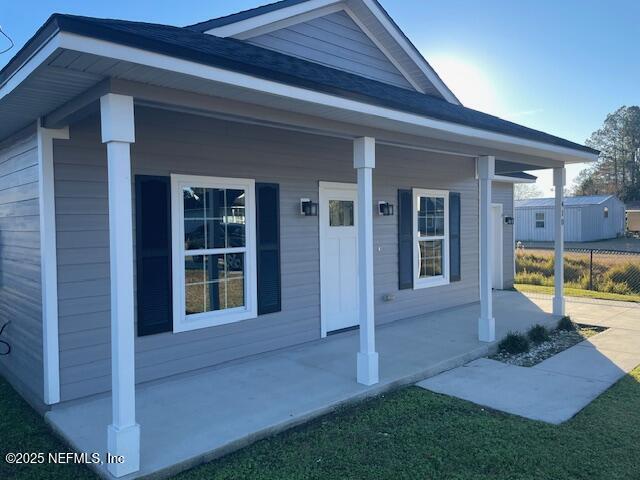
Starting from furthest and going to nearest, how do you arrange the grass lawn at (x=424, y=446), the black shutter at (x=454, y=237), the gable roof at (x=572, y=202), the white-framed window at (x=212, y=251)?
the gable roof at (x=572, y=202) → the black shutter at (x=454, y=237) → the white-framed window at (x=212, y=251) → the grass lawn at (x=424, y=446)

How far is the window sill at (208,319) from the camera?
5130mm

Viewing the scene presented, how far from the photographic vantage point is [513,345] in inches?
250

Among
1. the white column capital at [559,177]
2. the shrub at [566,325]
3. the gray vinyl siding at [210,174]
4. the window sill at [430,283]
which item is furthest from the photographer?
the white column capital at [559,177]

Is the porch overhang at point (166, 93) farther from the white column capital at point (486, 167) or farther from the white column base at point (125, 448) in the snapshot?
the white column base at point (125, 448)

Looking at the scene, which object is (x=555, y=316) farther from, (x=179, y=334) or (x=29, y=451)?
(x=29, y=451)

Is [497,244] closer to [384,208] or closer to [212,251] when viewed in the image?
[384,208]

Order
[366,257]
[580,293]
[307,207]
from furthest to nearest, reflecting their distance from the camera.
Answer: [580,293], [307,207], [366,257]

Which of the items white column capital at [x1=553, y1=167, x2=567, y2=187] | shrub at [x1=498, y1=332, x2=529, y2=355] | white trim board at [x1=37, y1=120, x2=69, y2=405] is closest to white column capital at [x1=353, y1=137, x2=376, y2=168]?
white trim board at [x1=37, y1=120, x2=69, y2=405]

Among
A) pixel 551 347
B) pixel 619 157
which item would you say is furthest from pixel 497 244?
pixel 619 157

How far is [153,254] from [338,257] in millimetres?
2731

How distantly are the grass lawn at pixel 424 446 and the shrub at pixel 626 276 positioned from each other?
791 cm

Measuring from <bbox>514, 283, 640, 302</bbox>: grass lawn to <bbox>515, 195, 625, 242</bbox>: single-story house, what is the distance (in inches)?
747

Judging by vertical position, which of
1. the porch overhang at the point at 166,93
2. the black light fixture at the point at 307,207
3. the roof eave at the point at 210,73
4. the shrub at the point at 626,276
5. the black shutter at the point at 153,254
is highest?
the roof eave at the point at 210,73

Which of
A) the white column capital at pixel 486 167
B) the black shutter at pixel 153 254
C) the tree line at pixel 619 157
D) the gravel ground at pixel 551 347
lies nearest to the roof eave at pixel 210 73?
the white column capital at pixel 486 167
